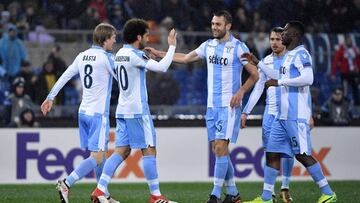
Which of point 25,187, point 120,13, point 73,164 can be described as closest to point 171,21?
point 120,13

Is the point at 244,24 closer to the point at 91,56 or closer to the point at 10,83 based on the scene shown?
the point at 10,83

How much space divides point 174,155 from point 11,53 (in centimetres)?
410

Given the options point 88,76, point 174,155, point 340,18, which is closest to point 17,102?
point 174,155

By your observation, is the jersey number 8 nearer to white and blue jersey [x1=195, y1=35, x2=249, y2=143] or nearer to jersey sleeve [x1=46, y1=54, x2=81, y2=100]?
jersey sleeve [x1=46, y1=54, x2=81, y2=100]

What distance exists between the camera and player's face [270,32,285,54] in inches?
487

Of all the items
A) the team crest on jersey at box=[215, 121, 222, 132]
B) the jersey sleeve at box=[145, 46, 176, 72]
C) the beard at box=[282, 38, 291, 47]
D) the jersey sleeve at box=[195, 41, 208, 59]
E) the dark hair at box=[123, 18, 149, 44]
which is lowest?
the team crest on jersey at box=[215, 121, 222, 132]

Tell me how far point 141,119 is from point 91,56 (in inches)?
47.1

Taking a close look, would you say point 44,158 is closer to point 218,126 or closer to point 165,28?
point 165,28

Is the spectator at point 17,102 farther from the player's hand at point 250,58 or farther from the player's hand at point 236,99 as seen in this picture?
the player's hand at point 250,58

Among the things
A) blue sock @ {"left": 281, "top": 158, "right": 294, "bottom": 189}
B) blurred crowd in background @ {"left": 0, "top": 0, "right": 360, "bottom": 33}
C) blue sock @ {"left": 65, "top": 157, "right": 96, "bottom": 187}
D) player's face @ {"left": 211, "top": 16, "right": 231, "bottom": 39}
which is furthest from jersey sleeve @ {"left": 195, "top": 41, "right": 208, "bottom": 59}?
blurred crowd in background @ {"left": 0, "top": 0, "right": 360, "bottom": 33}

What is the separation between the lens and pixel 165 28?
2061cm

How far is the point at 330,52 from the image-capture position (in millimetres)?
20391

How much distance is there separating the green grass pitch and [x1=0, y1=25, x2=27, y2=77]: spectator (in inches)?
132

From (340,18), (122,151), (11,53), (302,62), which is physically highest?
(340,18)
